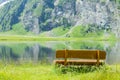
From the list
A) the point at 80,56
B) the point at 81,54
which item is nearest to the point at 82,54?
the point at 81,54

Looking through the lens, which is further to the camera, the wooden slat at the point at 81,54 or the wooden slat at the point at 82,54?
the wooden slat at the point at 82,54

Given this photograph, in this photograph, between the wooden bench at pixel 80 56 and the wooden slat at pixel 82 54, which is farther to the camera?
the wooden slat at pixel 82 54

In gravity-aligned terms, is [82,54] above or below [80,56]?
above

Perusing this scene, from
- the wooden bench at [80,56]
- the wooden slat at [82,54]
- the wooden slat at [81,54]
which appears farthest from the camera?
the wooden slat at [82,54]

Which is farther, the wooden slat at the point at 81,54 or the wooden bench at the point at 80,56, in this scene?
the wooden slat at the point at 81,54

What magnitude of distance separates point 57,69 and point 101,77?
651 cm

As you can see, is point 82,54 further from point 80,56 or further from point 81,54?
point 80,56

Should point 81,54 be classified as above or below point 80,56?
above

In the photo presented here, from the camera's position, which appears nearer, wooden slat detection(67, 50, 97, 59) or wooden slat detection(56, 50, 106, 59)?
wooden slat detection(56, 50, 106, 59)

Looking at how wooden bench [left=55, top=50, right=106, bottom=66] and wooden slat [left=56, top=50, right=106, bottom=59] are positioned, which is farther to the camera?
wooden slat [left=56, top=50, right=106, bottom=59]

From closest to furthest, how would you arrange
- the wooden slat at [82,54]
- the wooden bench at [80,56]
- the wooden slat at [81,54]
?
the wooden bench at [80,56], the wooden slat at [81,54], the wooden slat at [82,54]

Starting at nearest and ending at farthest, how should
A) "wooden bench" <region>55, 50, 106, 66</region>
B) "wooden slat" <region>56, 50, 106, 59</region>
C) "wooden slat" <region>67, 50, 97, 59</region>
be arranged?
"wooden bench" <region>55, 50, 106, 66</region>, "wooden slat" <region>56, 50, 106, 59</region>, "wooden slat" <region>67, 50, 97, 59</region>

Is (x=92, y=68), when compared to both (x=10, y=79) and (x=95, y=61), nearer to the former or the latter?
(x=95, y=61)

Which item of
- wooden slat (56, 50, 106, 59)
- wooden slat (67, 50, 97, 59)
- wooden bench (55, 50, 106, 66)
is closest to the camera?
wooden bench (55, 50, 106, 66)
